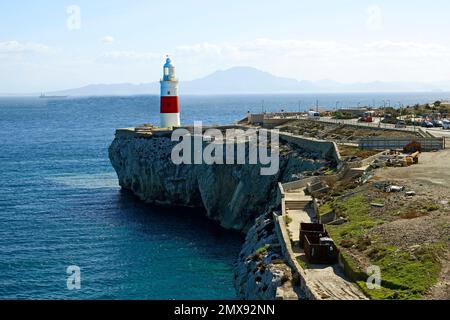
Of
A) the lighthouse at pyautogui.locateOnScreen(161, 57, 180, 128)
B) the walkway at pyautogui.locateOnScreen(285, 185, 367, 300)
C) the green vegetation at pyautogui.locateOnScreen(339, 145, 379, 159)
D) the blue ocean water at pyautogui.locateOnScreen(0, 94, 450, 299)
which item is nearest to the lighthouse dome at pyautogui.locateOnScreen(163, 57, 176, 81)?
the lighthouse at pyautogui.locateOnScreen(161, 57, 180, 128)

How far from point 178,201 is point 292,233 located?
3726 centimetres

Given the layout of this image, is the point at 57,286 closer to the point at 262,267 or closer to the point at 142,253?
the point at 142,253

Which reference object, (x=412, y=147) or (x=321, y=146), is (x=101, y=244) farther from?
(x=412, y=147)

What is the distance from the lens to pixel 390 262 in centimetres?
2444

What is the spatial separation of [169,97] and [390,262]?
56.9 metres

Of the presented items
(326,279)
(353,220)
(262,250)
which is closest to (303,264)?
(326,279)

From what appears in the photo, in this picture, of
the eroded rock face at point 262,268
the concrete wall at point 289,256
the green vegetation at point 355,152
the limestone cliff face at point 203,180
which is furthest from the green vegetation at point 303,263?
the green vegetation at point 355,152

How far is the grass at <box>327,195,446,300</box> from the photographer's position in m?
21.8

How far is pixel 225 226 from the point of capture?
56406 mm

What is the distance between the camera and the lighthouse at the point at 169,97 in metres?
77.9

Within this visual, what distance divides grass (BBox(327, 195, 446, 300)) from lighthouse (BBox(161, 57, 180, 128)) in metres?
50.3

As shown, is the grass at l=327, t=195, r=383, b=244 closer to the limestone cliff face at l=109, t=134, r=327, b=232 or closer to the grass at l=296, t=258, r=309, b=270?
the grass at l=296, t=258, r=309, b=270

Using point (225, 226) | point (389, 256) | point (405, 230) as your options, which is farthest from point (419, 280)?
point (225, 226)
